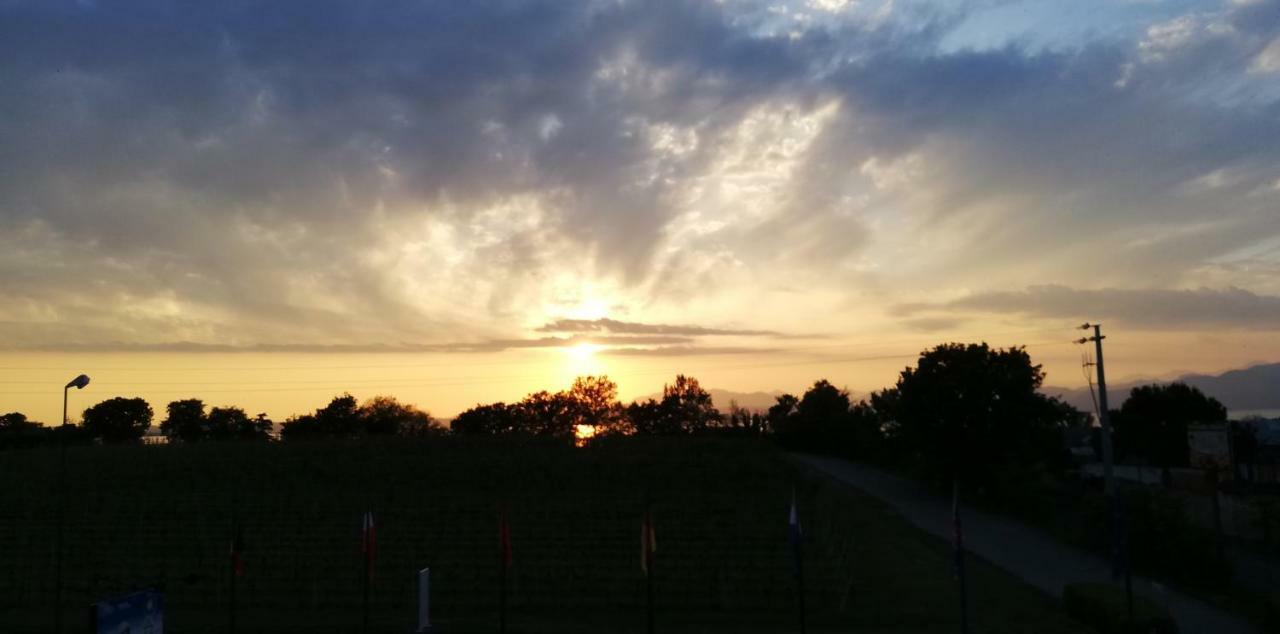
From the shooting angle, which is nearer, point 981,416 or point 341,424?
point 981,416

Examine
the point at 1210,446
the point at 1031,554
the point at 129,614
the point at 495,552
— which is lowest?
the point at 1031,554

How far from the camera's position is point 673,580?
89.0 feet

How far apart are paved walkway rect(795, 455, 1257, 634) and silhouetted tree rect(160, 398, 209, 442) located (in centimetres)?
8840

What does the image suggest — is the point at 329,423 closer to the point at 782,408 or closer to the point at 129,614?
the point at 782,408

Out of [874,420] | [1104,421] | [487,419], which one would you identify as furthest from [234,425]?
[1104,421]

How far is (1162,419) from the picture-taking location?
73.2 metres

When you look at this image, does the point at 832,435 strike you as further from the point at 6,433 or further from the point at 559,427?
the point at 6,433

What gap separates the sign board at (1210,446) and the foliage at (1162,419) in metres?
24.3

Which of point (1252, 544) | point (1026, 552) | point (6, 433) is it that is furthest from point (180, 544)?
point (6, 433)

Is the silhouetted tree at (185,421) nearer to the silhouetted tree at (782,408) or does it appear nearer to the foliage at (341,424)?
the foliage at (341,424)

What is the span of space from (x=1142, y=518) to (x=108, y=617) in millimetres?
30436

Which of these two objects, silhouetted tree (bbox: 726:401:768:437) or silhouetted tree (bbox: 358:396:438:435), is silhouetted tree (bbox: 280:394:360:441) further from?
silhouetted tree (bbox: 726:401:768:437)

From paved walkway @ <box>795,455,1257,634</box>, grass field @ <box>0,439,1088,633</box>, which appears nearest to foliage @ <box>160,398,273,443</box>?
grass field @ <box>0,439,1088,633</box>

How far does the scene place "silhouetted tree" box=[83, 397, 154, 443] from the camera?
112750 mm
